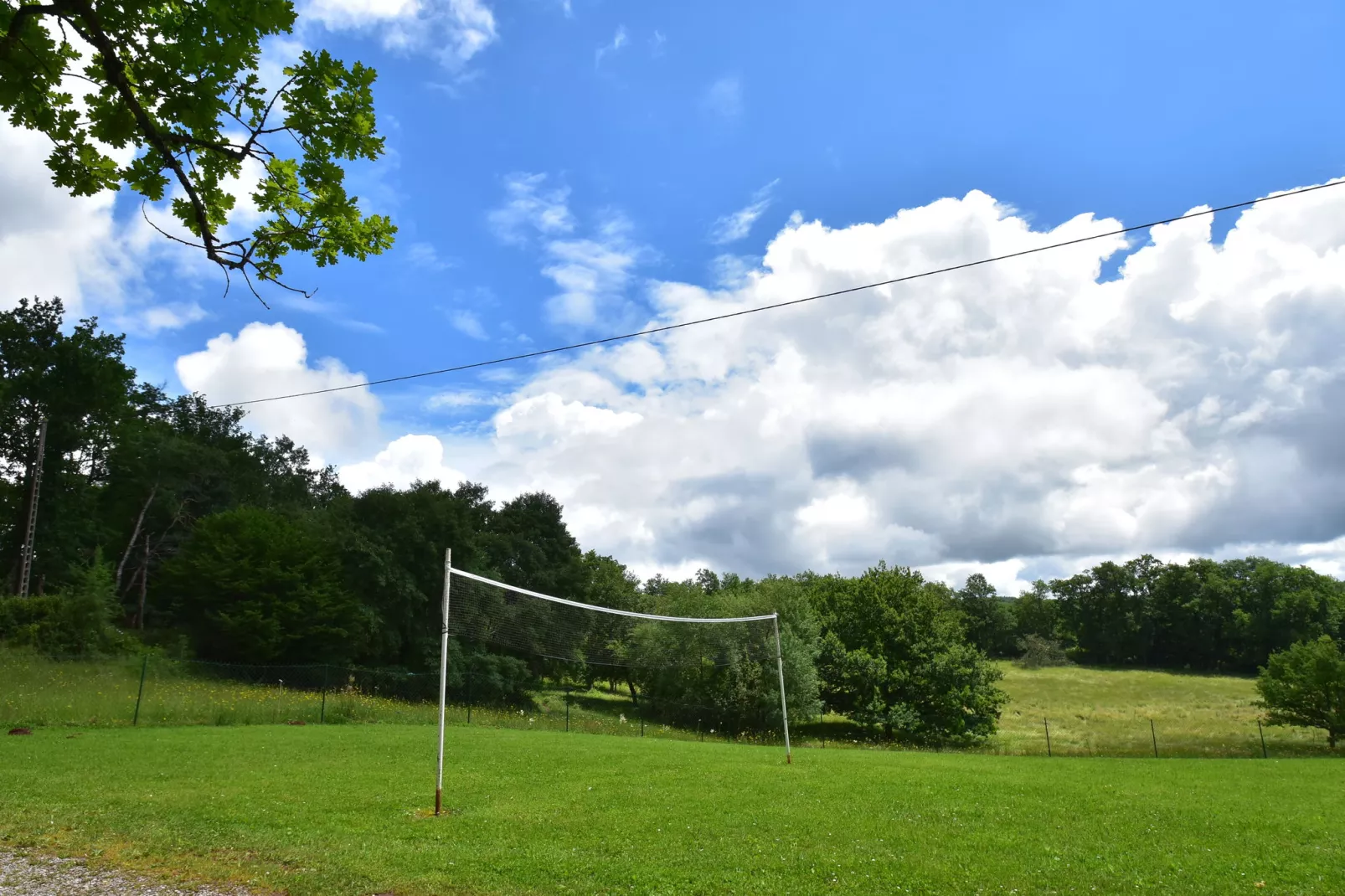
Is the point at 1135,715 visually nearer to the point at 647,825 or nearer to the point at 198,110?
the point at 647,825

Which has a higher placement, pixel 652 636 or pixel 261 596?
pixel 261 596

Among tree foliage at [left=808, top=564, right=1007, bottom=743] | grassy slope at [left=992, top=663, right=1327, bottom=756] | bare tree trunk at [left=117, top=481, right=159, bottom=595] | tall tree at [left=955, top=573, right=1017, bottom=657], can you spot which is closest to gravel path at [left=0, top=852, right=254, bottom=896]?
grassy slope at [left=992, top=663, right=1327, bottom=756]

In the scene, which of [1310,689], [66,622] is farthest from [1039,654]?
[66,622]

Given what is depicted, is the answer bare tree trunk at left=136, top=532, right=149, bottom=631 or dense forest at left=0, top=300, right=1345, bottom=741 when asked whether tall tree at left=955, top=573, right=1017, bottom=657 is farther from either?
bare tree trunk at left=136, top=532, right=149, bottom=631

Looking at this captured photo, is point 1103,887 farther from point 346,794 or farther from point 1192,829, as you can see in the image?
point 346,794

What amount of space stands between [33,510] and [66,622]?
37.4ft

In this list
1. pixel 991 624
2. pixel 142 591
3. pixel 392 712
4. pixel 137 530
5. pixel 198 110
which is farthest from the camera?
pixel 991 624

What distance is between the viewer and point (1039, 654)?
96.9 meters

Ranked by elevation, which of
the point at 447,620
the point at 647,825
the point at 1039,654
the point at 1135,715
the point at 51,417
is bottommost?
the point at 1135,715

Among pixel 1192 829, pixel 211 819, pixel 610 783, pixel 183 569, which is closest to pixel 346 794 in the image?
pixel 211 819

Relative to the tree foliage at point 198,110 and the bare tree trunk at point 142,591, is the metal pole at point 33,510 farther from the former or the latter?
the tree foliage at point 198,110

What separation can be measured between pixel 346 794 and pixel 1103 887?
9540mm

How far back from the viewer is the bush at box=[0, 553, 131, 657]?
29328 mm

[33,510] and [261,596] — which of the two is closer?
[261,596]
